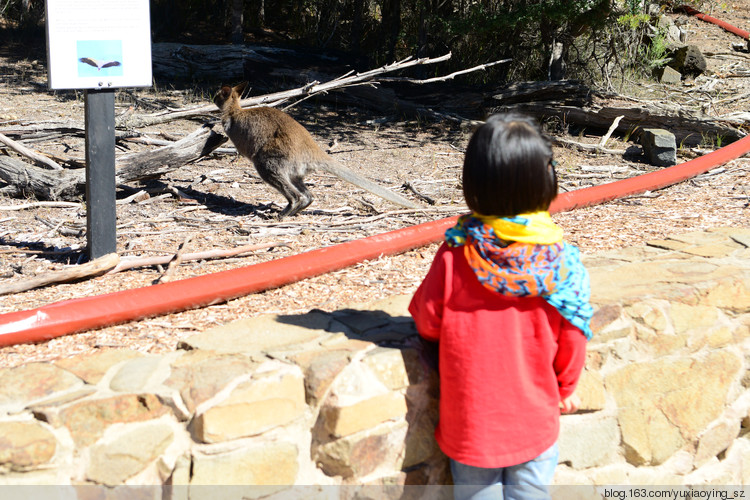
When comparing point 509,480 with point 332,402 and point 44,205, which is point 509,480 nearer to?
point 332,402

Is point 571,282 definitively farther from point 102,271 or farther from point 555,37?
point 555,37

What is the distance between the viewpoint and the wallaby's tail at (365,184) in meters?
5.61

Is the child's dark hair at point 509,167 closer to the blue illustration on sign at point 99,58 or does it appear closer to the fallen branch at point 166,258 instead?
the fallen branch at point 166,258

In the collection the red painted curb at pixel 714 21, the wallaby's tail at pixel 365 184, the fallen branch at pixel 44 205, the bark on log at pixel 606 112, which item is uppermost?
the red painted curb at pixel 714 21

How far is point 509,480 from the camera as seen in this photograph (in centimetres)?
226

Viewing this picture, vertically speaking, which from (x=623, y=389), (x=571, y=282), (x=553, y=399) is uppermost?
(x=571, y=282)

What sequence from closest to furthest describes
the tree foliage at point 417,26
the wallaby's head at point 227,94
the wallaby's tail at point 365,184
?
the wallaby's tail at point 365,184 < the wallaby's head at point 227,94 < the tree foliage at point 417,26

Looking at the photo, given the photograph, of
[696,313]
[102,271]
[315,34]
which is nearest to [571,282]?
[696,313]

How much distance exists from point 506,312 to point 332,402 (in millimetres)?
618

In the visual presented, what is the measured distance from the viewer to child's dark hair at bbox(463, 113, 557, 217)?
2.01m

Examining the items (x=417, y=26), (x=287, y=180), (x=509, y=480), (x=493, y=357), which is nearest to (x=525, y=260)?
(x=493, y=357)

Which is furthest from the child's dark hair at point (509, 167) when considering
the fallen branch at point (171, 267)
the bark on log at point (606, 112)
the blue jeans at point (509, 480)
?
the bark on log at point (606, 112)

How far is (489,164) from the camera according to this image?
6.62ft

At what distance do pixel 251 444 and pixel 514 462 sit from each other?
808 mm
